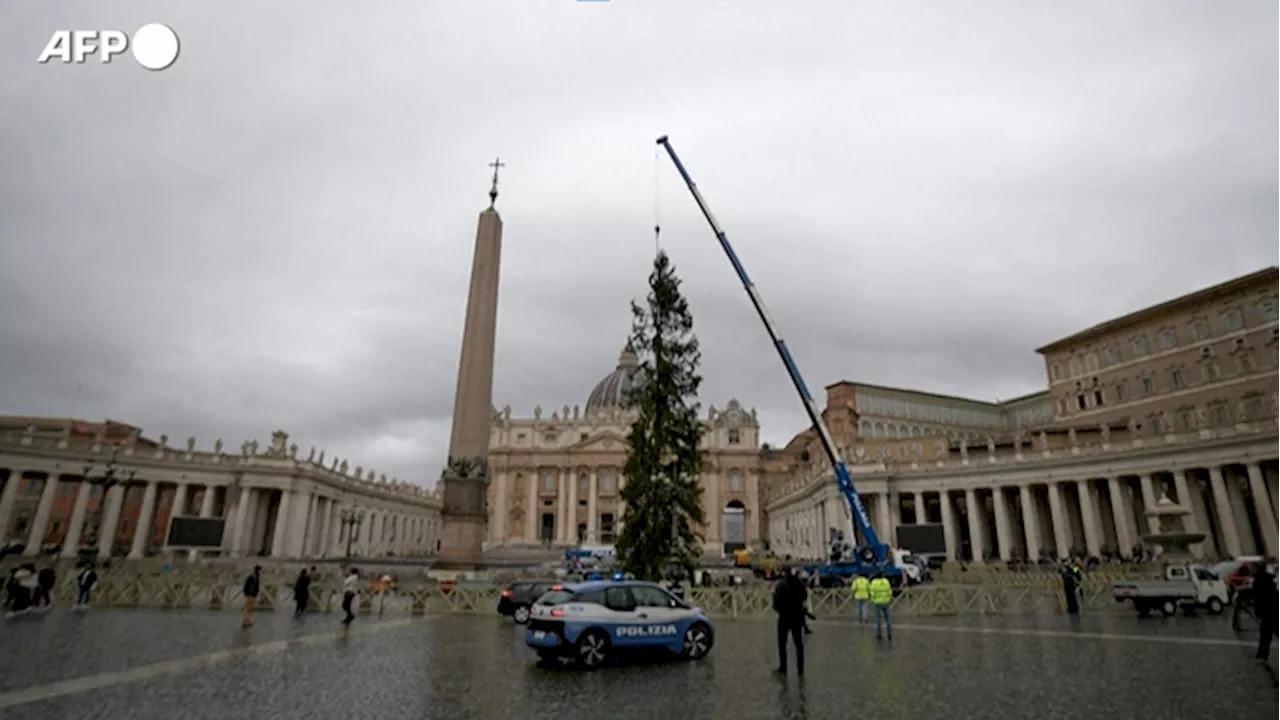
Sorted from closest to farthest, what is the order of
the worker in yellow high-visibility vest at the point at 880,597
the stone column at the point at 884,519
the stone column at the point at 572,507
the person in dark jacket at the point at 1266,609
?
1. the person in dark jacket at the point at 1266,609
2. the worker in yellow high-visibility vest at the point at 880,597
3. the stone column at the point at 884,519
4. the stone column at the point at 572,507

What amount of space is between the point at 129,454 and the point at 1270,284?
83.0 m

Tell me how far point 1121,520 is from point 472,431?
43.1 m

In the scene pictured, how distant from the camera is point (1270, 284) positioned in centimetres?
4425

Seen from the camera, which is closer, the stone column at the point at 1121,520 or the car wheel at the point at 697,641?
the car wheel at the point at 697,641

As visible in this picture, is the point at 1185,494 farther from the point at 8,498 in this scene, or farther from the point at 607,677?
the point at 8,498

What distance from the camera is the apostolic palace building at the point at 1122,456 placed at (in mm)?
39438

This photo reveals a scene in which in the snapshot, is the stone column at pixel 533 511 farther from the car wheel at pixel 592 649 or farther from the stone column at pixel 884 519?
the car wheel at pixel 592 649

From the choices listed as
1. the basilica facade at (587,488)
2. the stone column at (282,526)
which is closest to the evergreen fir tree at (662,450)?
the stone column at (282,526)

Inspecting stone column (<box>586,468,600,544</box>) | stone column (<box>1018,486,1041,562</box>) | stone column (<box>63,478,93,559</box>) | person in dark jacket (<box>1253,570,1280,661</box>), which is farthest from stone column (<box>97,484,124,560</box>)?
stone column (<box>1018,486,1041,562</box>)

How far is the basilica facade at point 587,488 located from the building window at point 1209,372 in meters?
53.9

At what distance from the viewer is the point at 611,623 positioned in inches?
435

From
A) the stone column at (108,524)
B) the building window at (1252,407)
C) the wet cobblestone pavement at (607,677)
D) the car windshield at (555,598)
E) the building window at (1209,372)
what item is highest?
the building window at (1209,372)

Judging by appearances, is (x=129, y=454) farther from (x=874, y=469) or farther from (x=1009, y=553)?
(x=1009, y=553)

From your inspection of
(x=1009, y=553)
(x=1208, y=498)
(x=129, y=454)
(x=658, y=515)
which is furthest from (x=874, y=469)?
(x=129, y=454)
